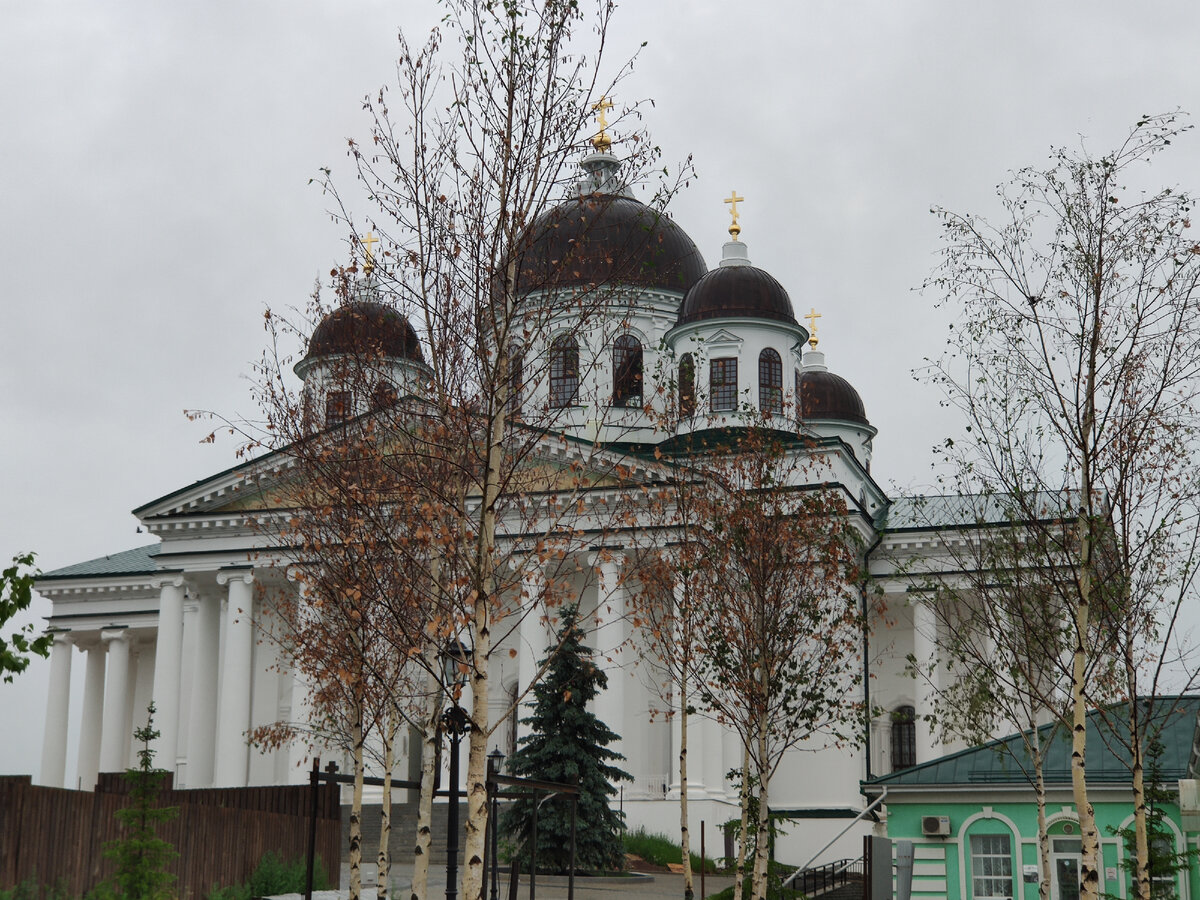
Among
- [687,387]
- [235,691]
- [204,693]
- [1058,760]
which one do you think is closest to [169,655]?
[204,693]

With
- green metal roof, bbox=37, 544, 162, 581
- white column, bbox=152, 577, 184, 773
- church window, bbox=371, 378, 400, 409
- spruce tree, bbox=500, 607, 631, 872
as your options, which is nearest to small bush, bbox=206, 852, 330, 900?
church window, bbox=371, 378, 400, 409

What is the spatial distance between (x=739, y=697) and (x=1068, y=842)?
19.2ft

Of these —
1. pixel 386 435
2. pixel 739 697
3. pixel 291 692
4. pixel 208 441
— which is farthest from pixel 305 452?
pixel 291 692

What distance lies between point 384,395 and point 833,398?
36189 mm

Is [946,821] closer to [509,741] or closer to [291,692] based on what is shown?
[509,741]

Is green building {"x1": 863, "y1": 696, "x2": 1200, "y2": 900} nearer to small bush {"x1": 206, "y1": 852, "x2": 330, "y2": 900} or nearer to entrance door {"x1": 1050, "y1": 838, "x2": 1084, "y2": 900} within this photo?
entrance door {"x1": 1050, "y1": 838, "x2": 1084, "y2": 900}

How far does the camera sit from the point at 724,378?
1614 inches

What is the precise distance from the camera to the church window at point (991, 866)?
23.3 metres

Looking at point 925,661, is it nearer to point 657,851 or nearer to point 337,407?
point 657,851

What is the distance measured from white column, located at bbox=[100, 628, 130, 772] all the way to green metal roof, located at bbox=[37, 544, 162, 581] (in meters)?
2.04

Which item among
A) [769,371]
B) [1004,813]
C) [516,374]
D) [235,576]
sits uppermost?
[769,371]

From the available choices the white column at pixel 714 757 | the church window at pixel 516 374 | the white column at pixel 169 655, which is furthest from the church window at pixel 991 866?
the white column at pixel 169 655

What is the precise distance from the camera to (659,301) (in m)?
44.7

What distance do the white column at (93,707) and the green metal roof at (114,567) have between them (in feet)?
9.12
